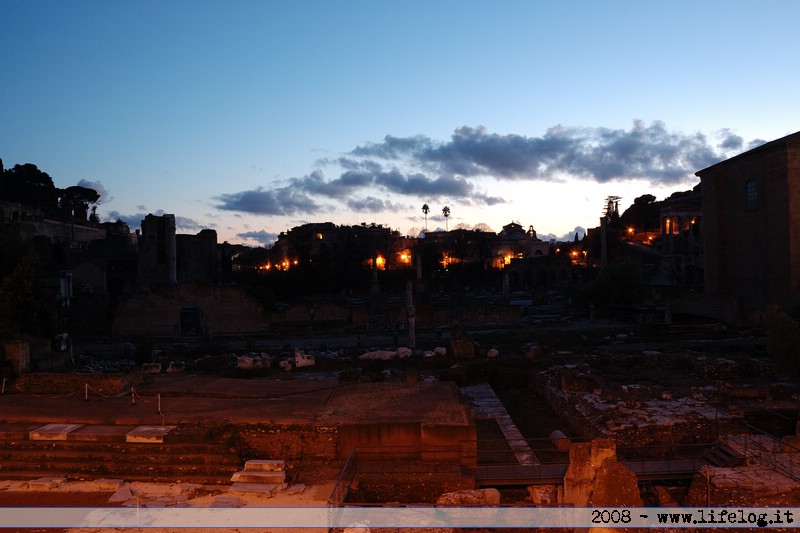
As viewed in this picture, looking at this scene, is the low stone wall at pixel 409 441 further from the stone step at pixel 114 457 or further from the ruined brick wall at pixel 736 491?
the ruined brick wall at pixel 736 491

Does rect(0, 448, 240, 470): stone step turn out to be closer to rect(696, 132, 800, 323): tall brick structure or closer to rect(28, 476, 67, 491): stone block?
rect(28, 476, 67, 491): stone block

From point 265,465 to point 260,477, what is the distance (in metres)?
0.22

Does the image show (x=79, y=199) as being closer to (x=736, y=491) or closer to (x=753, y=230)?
(x=753, y=230)

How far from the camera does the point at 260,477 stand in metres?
7.52

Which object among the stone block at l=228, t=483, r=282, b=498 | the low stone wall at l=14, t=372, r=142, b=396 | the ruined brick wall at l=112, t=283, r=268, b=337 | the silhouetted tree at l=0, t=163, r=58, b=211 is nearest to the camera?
the stone block at l=228, t=483, r=282, b=498

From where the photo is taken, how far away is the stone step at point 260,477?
7.48 meters

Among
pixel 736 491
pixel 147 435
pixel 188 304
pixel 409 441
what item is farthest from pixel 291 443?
pixel 188 304

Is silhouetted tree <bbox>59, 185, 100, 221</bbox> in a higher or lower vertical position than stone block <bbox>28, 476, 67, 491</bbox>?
higher

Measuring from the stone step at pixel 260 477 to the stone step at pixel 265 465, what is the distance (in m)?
0.09

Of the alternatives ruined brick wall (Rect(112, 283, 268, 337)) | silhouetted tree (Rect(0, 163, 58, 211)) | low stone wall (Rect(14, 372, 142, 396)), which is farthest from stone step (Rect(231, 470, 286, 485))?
silhouetted tree (Rect(0, 163, 58, 211))

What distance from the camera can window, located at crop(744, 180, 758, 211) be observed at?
111 feet

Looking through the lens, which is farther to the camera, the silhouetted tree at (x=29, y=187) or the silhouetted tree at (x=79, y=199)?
the silhouetted tree at (x=79, y=199)

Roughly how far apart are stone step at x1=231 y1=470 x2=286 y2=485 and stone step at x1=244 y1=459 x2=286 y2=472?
9 cm

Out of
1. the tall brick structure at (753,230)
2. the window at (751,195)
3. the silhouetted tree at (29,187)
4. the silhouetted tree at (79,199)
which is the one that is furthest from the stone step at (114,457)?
the silhouetted tree at (79,199)
